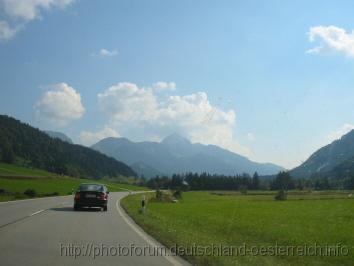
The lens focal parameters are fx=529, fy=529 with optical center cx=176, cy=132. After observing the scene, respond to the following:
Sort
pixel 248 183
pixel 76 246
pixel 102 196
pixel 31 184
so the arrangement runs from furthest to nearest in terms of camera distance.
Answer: pixel 248 183
pixel 31 184
pixel 102 196
pixel 76 246

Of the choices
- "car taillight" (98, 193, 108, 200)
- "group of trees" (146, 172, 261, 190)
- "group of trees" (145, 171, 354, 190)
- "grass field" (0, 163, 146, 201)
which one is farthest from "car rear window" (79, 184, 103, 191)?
"group of trees" (146, 172, 261, 190)

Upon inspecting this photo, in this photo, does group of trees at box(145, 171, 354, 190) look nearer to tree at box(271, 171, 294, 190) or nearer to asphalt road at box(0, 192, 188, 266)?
tree at box(271, 171, 294, 190)

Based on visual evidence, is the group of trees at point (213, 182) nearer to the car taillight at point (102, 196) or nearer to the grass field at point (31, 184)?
the grass field at point (31, 184)

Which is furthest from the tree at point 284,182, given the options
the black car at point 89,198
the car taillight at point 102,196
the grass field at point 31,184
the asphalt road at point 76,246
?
the asphalt road at point 76,246

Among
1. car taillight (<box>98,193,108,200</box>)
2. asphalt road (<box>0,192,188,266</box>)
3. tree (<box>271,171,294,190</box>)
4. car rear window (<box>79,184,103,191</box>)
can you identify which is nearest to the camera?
asphalt road (<box>0,192,188,266</box>)

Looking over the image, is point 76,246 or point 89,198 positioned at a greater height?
point 89,198

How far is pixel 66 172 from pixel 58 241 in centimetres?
18201

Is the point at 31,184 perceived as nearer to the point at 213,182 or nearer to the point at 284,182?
the point at 284,182

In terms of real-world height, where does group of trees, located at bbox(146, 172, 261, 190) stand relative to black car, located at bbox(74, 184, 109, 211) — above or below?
above

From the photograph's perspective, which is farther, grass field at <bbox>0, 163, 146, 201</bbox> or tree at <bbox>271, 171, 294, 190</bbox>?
tree at <bbox>271, 171, 294, 190</bbox>

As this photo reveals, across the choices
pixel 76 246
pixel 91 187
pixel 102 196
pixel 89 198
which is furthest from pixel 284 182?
pixel 76 246

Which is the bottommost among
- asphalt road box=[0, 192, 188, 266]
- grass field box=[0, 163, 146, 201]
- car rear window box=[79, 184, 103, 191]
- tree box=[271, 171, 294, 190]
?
asphalt road box=[0, 192, 188, 266]

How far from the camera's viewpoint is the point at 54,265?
1087 centimetres

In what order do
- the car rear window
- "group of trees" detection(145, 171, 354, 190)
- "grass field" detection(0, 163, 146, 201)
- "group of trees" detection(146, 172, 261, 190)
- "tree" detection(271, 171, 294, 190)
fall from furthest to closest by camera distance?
"group of trees" detection(146, 172, 261, 190), "group of trees" detection(145, 171, 354, 190), "tree" detection(271, 171, 294, 190), "grass field" detection(0, 163, 146, 201), the car rear window
